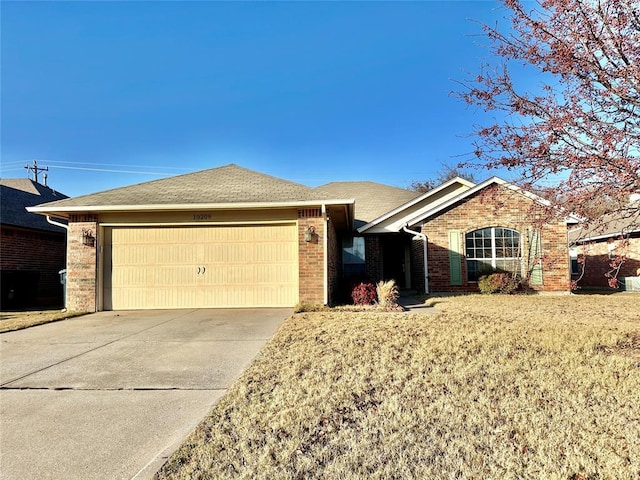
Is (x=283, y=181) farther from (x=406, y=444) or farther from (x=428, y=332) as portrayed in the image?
(x=406, y=444)

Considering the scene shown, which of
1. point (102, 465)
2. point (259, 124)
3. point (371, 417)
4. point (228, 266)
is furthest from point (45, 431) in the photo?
point (259, 124)

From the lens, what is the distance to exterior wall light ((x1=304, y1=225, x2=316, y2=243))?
9.54m

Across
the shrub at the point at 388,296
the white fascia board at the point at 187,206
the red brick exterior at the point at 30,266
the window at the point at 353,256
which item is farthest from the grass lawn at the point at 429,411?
the red brick exterior at the point at 30,266

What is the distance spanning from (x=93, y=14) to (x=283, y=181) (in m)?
5.85

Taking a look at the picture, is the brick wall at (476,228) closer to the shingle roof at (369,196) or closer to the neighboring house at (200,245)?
the neighboring house at (200,245)

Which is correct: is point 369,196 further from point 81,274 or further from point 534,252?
point 81,274

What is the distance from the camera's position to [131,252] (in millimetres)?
10211

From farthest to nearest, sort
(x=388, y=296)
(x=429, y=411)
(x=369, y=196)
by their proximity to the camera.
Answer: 1. (x=369, y=196)
2. (x=388, y=296)
3. (x=429, y=411)

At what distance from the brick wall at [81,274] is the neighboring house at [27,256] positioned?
3588mm

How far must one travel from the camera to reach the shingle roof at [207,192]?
9812mm

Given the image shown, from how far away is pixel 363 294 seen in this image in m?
10.2

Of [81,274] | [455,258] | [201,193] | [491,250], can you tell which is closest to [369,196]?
[455,258]

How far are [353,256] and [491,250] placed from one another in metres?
5.20

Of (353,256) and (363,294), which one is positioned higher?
(353,256)
